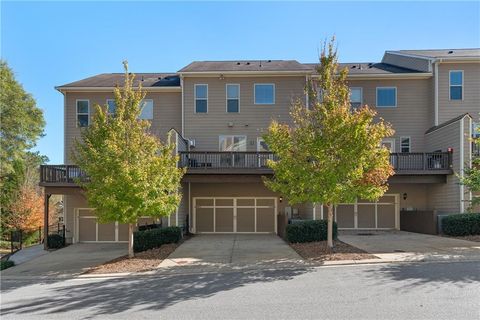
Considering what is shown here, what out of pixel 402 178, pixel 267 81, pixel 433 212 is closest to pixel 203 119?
→ pixel 267 81

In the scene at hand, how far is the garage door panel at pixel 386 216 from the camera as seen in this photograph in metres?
22.8

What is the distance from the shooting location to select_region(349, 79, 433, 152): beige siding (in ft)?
73.8

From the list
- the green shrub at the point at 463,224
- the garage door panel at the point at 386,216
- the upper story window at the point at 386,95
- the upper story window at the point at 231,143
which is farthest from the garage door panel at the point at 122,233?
the green shrub at the point at 463,224

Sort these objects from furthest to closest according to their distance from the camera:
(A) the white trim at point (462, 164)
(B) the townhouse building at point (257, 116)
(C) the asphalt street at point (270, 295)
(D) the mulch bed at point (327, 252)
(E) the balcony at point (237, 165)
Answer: (B) the townhouse building at point (257, 116) → (E) the balcony at point (237, 165) → (A) the white trim at point (462, 164) → (D) the mulch bed at point (327, 252) → (C) the asphalt street at point (270, 295)

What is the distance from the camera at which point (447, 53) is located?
23.8m

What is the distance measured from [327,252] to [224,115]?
37.6 ft

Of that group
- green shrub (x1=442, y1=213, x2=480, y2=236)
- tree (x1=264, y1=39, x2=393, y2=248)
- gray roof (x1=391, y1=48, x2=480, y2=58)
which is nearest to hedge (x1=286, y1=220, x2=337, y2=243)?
tree (x1=264, y1=39, x2=393, y2=248)

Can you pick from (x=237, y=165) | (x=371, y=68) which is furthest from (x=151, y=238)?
(x=371, y=68)

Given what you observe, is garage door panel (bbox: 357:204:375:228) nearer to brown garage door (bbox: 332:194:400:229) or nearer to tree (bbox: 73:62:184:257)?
brown garage door (bbox: 332:194:400:229)

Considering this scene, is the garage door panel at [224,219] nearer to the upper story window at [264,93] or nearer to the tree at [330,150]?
the upper story window at [264,93]

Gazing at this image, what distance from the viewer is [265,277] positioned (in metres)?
10.3

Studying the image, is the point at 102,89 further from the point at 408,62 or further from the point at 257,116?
the point at 408,62

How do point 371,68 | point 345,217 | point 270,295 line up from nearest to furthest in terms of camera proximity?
point 270,295
point 345,217
point 371,68

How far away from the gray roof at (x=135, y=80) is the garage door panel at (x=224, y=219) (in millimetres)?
7986
